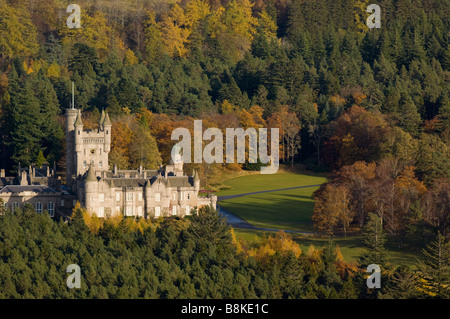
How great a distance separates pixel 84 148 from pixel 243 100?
39541 millimetres

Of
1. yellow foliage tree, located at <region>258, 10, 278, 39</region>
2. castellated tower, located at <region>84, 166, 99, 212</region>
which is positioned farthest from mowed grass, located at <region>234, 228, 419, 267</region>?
yellow foliage tree, located at <region>258, 10, 278, 39</region>

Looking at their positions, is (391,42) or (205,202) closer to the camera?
(205,202)

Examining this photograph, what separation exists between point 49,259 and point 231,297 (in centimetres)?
1699

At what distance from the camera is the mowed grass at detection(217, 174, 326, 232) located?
117 meters

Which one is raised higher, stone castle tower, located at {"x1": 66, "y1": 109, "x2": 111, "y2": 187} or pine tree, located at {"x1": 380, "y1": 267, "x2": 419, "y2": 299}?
stone castle tower, located at {"x1": 66, "y1": 109, "x2": 111, "y2": 187}

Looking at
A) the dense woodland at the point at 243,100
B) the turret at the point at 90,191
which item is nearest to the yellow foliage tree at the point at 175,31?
the dense woodland at the point at 243,100

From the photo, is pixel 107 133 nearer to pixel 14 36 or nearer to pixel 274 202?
pixel 274 202

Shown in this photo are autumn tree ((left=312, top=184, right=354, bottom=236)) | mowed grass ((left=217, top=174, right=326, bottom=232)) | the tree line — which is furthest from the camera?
mowed grass ((left=217, top=174, right=326, bottom=232))

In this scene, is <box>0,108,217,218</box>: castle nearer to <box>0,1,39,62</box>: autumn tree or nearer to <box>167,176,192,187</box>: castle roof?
<box>167,176,192,187</box>: castle roof

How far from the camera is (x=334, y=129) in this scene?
14962 centimetres

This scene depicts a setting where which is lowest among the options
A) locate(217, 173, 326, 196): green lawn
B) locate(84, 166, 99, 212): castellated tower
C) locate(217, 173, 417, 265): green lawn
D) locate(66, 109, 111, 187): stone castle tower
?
locate(217, 173, 417, 265): green lawn

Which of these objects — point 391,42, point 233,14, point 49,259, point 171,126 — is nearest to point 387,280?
point 49,259

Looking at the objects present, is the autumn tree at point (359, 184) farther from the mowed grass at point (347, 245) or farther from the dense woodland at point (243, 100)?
the mowed grass at point (347, 245)
